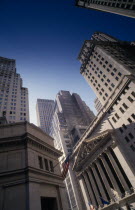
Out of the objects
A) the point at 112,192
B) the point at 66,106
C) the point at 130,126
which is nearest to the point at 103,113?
the point at 130,126

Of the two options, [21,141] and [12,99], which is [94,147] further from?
[12,99]

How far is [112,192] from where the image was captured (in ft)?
113

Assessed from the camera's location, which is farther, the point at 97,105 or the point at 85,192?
the point at 97,105

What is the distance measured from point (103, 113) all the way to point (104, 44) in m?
45.1

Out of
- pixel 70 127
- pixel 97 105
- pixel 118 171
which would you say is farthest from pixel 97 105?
pixel 118 171

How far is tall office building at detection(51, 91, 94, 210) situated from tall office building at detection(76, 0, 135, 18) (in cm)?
6045

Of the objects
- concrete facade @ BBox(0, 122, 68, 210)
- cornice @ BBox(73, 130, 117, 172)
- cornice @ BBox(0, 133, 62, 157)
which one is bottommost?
concrete facade @ BBox(0, 122, 68, 210)

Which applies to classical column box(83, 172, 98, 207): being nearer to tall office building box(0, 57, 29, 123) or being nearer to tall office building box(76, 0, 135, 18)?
tall office building box(0, 57, 29, 123)

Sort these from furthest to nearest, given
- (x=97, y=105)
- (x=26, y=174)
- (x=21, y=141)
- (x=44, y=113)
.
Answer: (x=44, y=113) → (x=97, y=105) → (x=21, y=141) → (x=26, y=174)

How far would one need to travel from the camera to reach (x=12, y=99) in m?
55.8

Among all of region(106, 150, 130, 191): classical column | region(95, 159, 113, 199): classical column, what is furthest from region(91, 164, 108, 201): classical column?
region(106, 150, 130, 191): classical column

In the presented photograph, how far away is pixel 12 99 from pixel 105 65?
41.1 meters

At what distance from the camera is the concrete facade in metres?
15.5

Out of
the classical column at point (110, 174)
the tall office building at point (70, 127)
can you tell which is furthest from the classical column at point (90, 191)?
the tall office building at point (70, 127)
